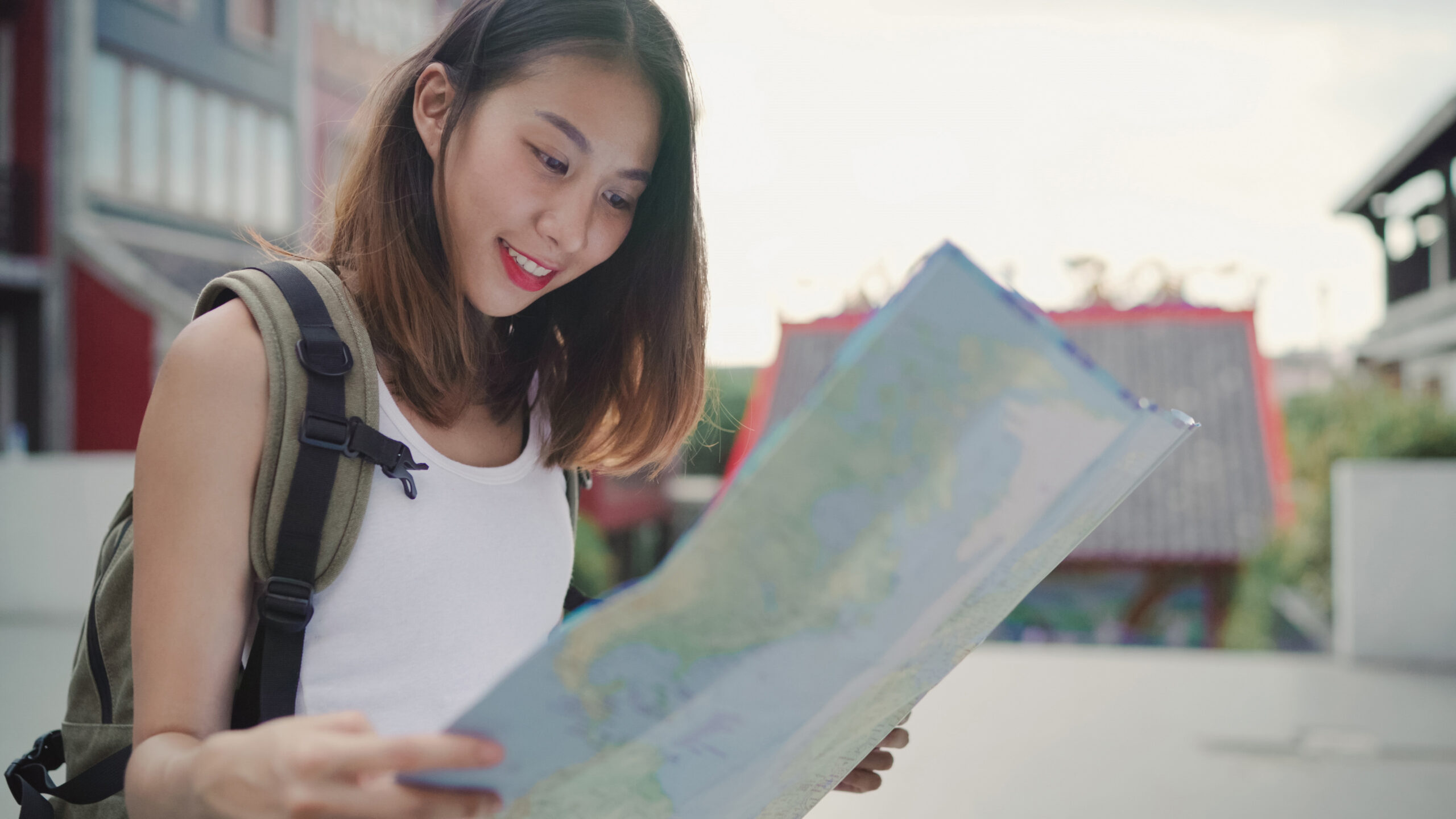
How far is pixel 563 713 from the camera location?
18.4 inches

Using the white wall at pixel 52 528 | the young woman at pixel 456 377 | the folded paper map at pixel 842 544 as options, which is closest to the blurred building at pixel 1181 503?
the white wall at pixel 52 528

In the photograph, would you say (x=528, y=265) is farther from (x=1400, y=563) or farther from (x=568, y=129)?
(x=1400, y=563)

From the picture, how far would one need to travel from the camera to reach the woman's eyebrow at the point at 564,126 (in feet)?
2.72

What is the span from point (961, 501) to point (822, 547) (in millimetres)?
67

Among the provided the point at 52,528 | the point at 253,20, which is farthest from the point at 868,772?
the point at 253,20

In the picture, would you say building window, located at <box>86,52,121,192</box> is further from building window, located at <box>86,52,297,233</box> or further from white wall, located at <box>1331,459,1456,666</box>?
white wall, located at <box>1331,459,1456,666</box>

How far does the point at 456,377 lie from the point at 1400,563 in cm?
569

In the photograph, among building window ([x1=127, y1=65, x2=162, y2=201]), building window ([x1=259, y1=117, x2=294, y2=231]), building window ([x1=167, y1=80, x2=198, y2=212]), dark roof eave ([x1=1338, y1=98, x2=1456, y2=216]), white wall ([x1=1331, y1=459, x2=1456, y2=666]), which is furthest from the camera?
building window ([x1=259, y1=117, x2=294, y2=231])

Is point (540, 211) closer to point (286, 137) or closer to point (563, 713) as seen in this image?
point (563, 713)

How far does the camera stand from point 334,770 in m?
0.48

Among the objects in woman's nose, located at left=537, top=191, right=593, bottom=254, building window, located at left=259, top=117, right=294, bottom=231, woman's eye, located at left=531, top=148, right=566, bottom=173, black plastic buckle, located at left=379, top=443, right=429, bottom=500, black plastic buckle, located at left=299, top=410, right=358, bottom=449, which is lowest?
black plastic buckle, located at left=379, top=443, right=429, bottom=500

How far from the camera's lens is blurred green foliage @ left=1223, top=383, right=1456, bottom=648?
22.1 ft

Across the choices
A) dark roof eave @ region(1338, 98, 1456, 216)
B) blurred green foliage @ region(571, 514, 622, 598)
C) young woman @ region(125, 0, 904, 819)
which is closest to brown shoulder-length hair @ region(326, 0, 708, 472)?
young woman @ region(125, 0, 904, 819)

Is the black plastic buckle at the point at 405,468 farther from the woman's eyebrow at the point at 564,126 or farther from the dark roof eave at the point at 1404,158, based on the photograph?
the dark roof eave at the point at 1404,158
